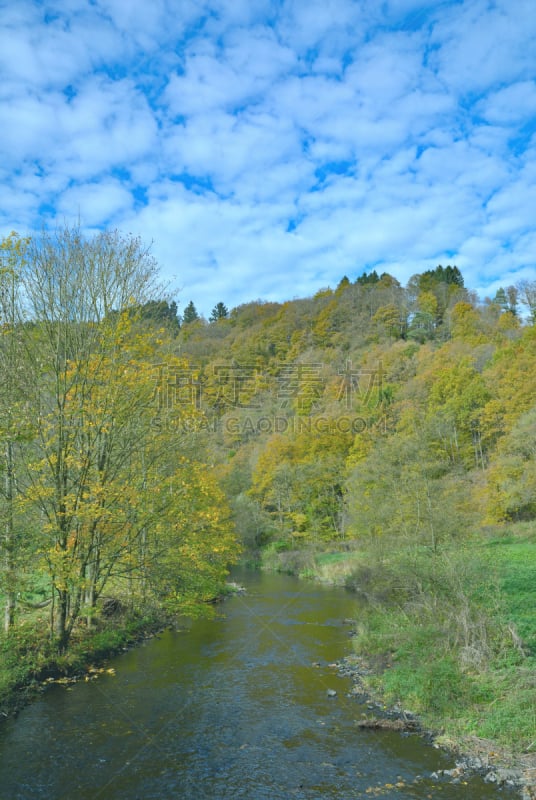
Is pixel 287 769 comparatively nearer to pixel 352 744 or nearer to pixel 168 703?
pixel 352 744

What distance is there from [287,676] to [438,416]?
43.6 metres

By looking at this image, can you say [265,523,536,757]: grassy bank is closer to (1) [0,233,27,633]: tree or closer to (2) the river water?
(2) the river water

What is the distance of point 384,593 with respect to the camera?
22125mm

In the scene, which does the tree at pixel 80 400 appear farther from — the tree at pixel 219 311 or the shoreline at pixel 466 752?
the tree at pixel 219 311

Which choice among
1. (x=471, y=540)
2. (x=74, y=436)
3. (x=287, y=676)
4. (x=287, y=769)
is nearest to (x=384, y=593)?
(x=471, y=540)

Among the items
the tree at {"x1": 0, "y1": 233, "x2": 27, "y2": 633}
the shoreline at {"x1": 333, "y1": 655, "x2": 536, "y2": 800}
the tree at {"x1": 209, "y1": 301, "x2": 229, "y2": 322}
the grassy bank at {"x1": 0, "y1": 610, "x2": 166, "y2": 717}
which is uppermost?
the tree at {"x1": 209, "y1": 301, "x2": 229, "y2": 322}

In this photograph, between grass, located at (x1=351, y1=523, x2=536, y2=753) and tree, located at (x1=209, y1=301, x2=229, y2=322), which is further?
tree, located at (x1=209, y1=301, x2=229, y2=322)

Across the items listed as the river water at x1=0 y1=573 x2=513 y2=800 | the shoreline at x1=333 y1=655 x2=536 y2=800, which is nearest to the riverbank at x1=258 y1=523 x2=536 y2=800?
the shoreline at x1=333 y1=655 x2=536 y2=800

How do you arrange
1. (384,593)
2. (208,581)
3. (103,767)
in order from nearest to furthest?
1. (103,767)
2. (208,581)
3. (384,593)

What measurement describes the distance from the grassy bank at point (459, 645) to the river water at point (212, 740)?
123 cm

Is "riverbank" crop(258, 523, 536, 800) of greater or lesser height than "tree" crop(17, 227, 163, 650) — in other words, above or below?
below

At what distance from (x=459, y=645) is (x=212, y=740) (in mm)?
6853

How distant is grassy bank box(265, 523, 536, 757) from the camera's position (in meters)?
10.8

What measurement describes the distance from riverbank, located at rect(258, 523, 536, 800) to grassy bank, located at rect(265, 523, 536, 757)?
24 millimetres
